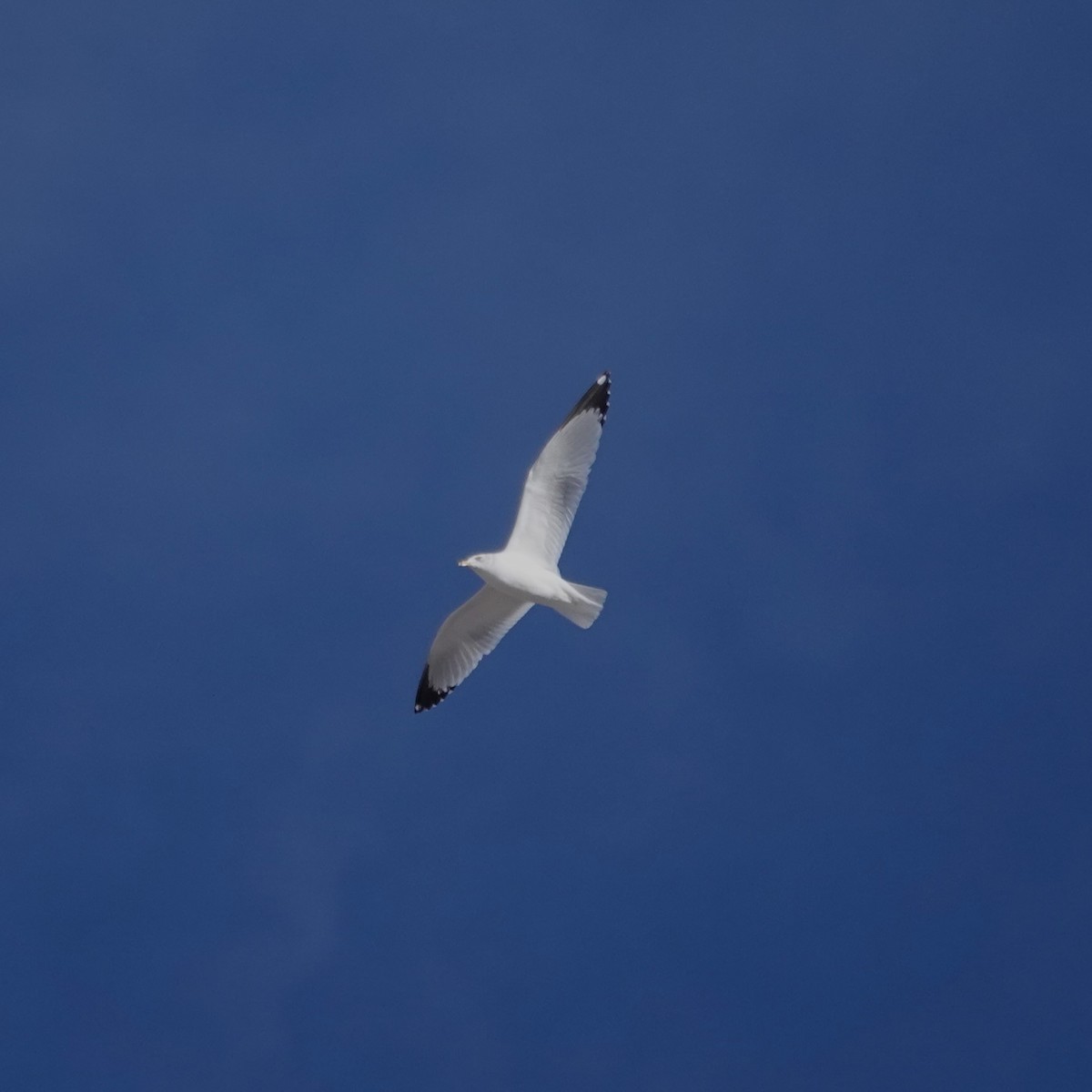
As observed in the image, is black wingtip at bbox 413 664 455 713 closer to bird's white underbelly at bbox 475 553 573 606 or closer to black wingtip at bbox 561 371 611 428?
bird's white underbelly at bbox 475 553 573 606

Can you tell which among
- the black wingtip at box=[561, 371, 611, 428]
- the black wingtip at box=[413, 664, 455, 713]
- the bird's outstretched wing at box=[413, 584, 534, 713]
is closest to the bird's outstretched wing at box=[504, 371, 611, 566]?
the black wingtip at box=[561, 371, 611, 428]

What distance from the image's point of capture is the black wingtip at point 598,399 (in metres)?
6.62

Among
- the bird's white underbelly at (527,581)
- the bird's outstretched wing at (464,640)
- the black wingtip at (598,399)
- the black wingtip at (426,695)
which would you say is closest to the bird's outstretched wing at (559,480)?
the black wingtip at (598,399)

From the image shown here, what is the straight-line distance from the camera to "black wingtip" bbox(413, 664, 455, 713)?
7.04 meters

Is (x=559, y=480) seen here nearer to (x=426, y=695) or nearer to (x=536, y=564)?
(x=536, y=564)

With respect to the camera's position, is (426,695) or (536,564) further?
(426,695)

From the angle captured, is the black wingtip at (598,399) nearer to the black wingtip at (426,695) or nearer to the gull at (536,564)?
the gull at (536,564)

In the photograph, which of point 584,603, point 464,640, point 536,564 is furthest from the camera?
point 464,640

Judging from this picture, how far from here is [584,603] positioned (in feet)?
21.1

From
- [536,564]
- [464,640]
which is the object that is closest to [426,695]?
[464,640]

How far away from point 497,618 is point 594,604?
575 millimetres

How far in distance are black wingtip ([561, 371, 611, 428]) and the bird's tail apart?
594 millimetres

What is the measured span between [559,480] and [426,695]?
0.99 m

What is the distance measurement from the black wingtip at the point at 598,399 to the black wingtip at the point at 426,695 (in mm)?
1106
